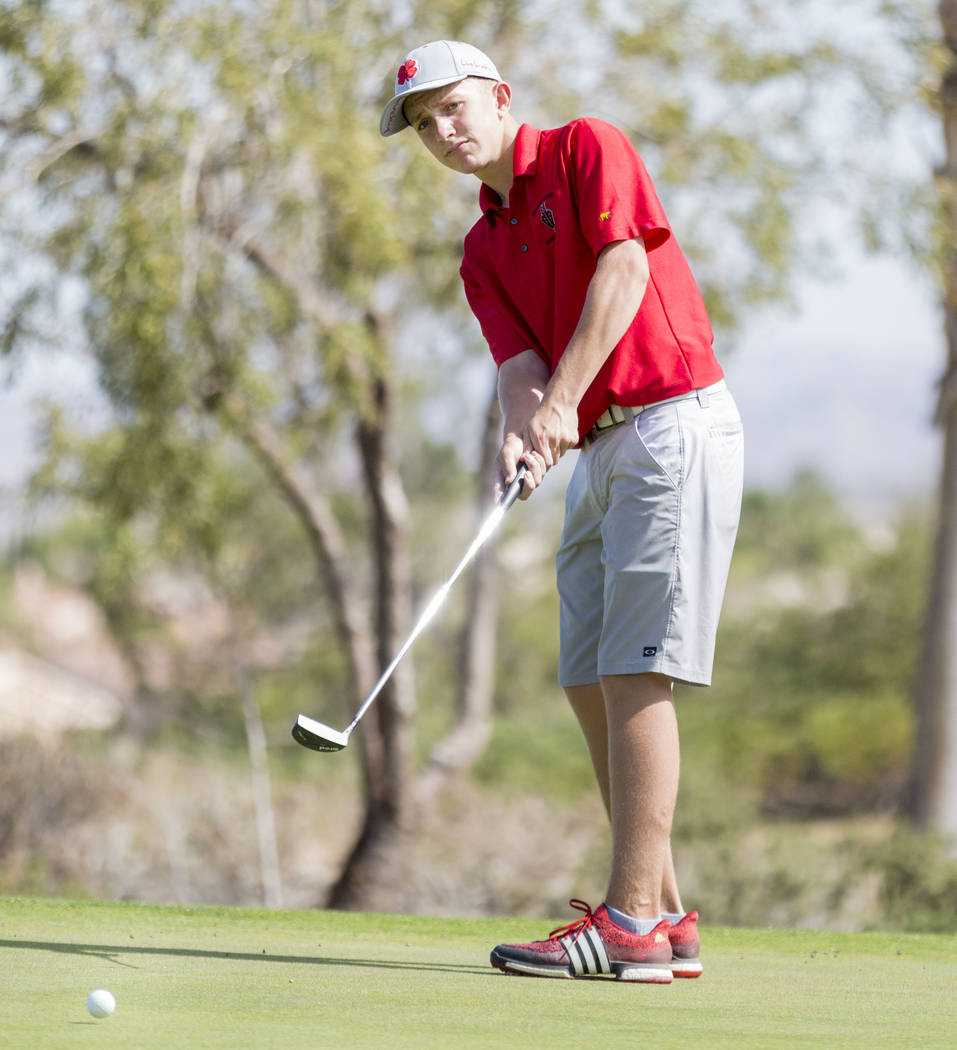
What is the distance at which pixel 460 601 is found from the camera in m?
27.7

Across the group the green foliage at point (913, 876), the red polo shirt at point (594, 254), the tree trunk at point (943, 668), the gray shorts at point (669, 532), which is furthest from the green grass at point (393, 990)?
the tree trunk at point (943, 668)

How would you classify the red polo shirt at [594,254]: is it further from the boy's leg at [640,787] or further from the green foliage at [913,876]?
the green foliage at [913,876]

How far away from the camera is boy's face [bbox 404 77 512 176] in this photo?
3445 millimetres

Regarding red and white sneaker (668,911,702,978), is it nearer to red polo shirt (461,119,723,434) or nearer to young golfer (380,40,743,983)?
young golfer (380,40,743,983)

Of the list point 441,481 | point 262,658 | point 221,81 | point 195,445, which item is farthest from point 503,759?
point 221,81

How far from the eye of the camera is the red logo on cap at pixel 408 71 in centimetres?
343

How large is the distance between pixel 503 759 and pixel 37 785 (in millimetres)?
8748

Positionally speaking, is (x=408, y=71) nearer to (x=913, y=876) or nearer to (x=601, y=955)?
(x=601, y=955)

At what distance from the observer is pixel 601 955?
3.15 m

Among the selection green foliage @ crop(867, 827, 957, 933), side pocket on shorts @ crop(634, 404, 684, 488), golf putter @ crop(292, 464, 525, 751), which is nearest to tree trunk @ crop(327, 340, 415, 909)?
green foliage @ crop(867, 827, 957, 933)

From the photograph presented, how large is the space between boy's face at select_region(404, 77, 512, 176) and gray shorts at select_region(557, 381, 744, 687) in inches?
27.1

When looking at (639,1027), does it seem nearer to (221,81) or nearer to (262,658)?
(221,81)

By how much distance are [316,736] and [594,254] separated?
1186 millimetres

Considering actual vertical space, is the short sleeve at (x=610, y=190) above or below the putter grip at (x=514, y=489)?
above
